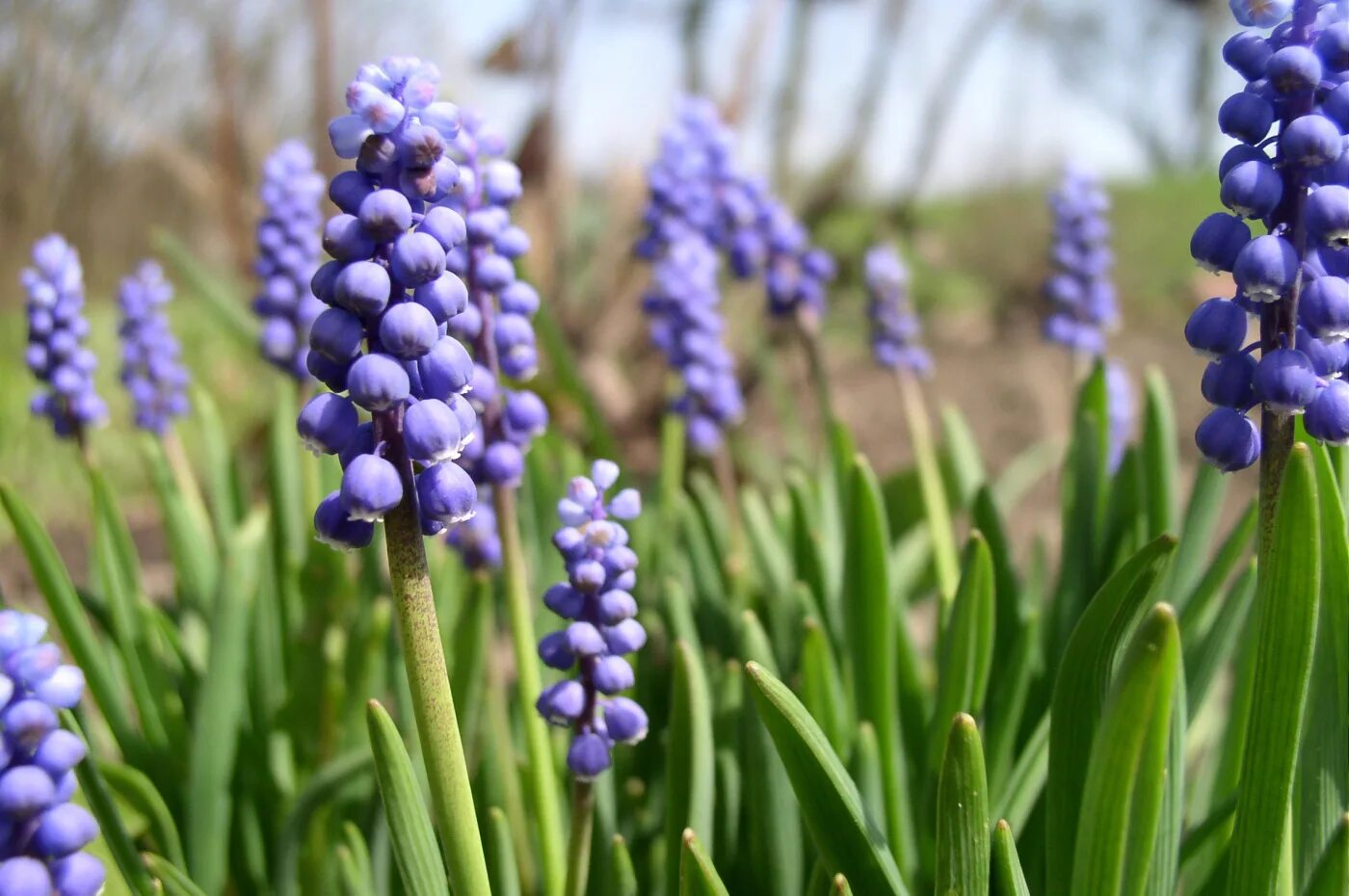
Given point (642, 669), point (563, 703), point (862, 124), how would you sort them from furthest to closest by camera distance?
point (862, 124) < point (642, 669) < point (563, 703)

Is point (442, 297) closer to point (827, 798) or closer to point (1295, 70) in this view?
point (827, 798)

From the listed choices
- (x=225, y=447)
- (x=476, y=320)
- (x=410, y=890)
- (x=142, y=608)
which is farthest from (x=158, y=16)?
(x=410, y=890)

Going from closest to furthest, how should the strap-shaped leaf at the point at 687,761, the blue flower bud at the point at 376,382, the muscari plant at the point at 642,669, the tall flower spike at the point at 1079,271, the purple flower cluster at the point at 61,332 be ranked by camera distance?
the blue flower bud at the point at 376,382 → the muscari plant at the point at 642,669 → the strap-shaped leaf at the point at 687,761 → the purple flower cluster at the point at 61,332 → the tall flower spike at the point at 1079,271

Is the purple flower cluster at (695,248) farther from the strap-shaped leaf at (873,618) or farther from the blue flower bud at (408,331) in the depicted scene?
the blue flower bud at (408,331)

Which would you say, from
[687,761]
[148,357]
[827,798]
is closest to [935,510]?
[687,761]

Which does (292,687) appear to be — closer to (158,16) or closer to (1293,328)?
(1293,328)

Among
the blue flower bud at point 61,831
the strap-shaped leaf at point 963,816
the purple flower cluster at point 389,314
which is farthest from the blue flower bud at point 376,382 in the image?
the strap-shaped leaf at point 963,816

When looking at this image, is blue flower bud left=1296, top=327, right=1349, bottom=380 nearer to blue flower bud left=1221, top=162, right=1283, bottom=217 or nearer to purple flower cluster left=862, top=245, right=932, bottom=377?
blue flower bud left=1221, top=162, right=1283, bottom=217
